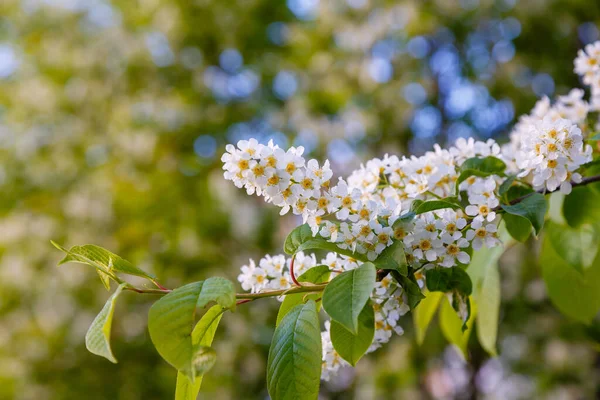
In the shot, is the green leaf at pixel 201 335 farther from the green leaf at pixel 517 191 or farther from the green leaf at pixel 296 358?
the green leaf at pixel 517 191

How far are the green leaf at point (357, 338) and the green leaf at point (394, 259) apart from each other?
50mm

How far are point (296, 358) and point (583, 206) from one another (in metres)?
0.54

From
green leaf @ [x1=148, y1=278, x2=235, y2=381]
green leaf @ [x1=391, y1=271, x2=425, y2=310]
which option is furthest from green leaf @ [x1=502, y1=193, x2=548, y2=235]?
green leaf @ [x1=148, y1=278, x2=235, y2=381]

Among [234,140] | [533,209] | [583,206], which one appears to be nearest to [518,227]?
[533,209]

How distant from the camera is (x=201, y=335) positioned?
0.64 metres

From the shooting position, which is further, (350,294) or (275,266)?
(275,266)

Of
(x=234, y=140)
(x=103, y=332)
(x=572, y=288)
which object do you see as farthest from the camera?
(x=234, y=140)

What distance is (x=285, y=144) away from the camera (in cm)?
367

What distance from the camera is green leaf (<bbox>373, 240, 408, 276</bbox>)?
0.63 m

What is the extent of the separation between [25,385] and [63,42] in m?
2.55

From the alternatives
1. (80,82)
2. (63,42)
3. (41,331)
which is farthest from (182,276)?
(63,42)

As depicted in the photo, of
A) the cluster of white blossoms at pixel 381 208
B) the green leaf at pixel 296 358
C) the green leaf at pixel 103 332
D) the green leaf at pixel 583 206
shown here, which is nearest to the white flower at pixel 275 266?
the cluster of white blossoms at pixel 381 208

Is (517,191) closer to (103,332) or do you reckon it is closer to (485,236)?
(485,236)

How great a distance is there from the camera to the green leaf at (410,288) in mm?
658
